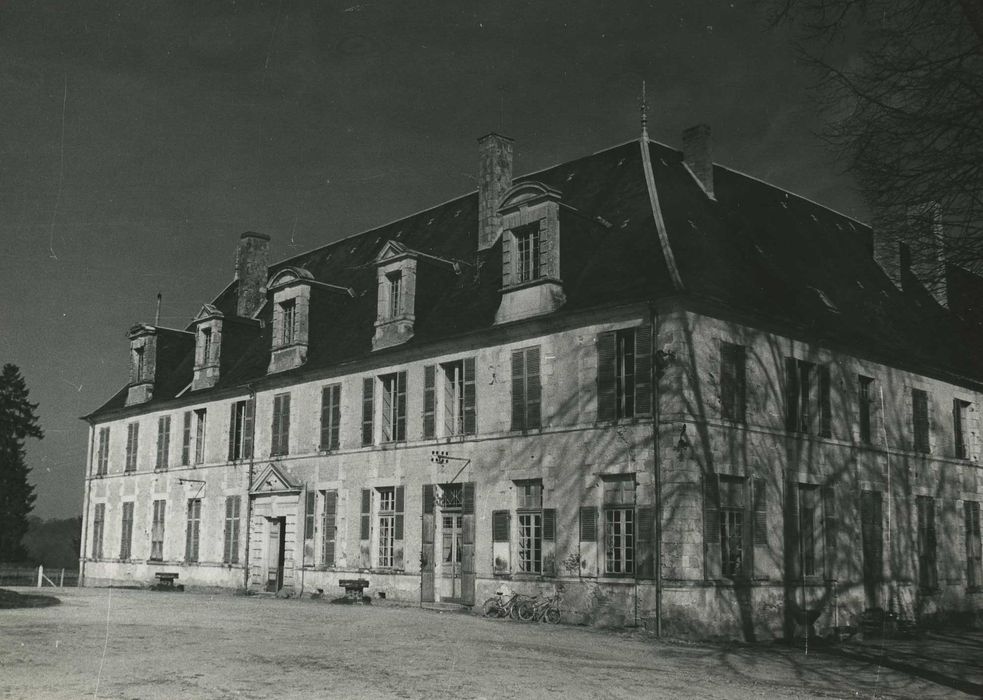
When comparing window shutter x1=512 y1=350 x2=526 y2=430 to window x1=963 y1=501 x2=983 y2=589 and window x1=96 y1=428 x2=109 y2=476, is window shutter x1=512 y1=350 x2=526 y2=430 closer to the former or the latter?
window x1=963 y1=501 x2=983 y2=589

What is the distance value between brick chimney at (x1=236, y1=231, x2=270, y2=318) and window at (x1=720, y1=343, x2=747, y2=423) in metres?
18.9

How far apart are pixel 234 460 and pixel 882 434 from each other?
56.7ft

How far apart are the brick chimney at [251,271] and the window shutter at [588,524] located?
1790 cm

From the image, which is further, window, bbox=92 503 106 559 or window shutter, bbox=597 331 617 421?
window, bbox=92 503 106 559

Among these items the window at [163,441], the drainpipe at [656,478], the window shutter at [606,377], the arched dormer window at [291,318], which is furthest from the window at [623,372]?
the window at [163,441]

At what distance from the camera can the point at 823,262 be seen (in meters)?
24.6

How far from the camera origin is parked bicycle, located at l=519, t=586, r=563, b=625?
18.9 metres

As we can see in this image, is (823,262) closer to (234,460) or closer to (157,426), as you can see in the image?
(234,460)

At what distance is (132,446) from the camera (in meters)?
33.9

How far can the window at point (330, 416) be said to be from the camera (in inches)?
997

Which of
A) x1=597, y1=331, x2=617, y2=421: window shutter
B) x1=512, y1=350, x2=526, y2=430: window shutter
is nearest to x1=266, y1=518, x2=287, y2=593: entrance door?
x1=512, y1=350, x2=526, y2=430: window shutter

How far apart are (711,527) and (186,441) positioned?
1877cm

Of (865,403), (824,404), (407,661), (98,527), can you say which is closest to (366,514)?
(824,404)

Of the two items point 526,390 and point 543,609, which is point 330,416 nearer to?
point 526,390
